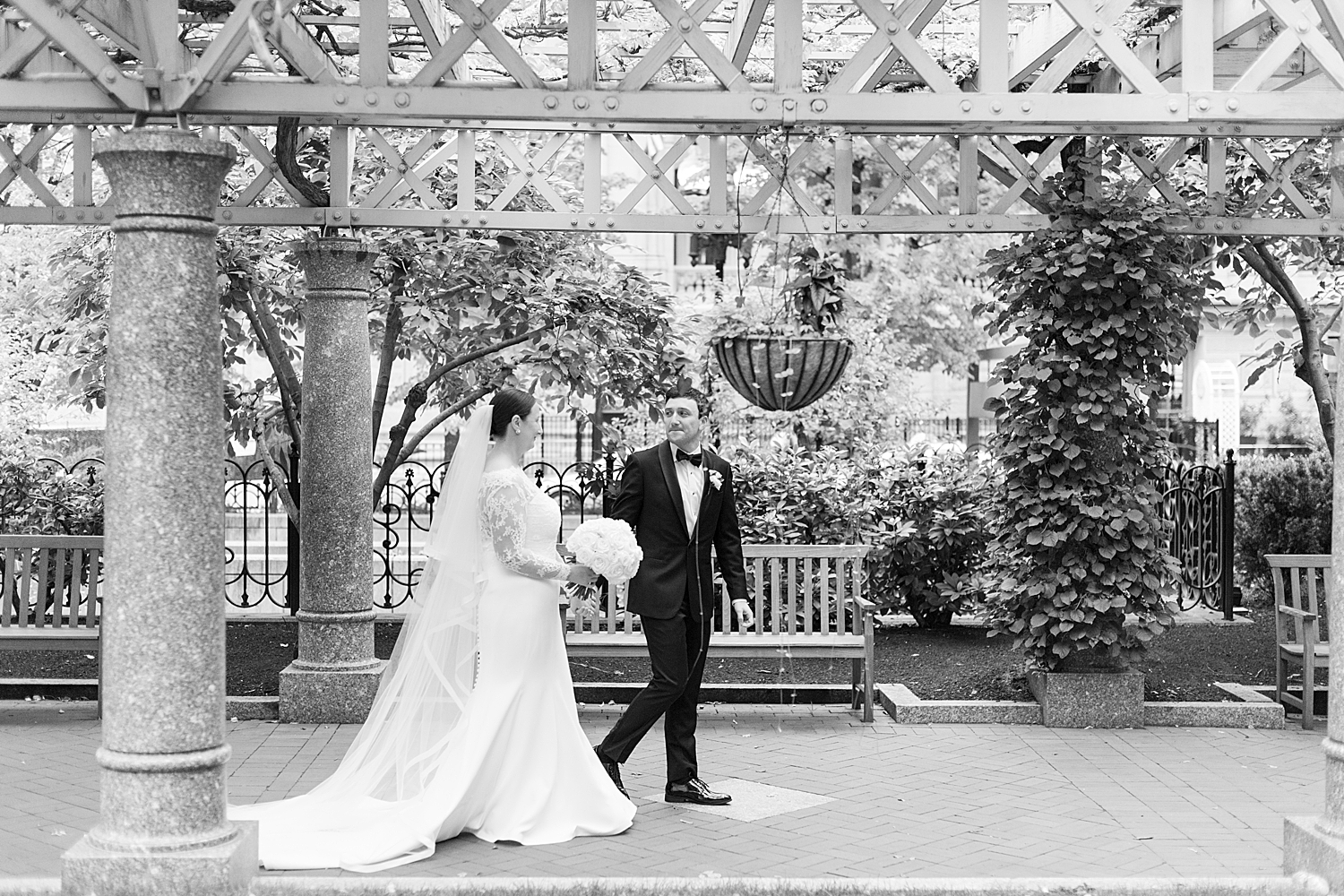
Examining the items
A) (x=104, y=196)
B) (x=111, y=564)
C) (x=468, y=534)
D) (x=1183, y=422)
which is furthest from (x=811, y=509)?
(x=1183, y=422)

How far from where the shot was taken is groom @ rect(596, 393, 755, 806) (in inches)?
258

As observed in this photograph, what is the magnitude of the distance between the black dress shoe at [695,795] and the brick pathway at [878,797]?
81mm

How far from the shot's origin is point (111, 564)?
4.75m

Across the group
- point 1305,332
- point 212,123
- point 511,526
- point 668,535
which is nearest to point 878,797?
point 668,535

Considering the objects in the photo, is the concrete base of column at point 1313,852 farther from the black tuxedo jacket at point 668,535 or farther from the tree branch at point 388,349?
the tree branch at point 388,349

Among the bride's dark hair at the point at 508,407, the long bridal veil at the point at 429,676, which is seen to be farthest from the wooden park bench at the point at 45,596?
the bride's dark hair at the point at 508,407

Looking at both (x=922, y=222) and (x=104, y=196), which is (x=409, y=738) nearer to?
(x=922, y=222)

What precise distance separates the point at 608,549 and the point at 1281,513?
10.2 metres

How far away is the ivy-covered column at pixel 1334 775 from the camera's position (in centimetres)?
486

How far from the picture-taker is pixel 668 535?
6668 millimetres

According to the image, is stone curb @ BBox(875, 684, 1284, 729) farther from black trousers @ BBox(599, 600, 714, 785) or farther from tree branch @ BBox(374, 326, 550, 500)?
tree branch @ BBox(374, 326, 550, 500)

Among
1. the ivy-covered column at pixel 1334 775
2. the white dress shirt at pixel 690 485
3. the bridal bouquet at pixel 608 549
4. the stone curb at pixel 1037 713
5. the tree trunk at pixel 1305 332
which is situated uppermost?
the tree trunk at pixel 1305 332

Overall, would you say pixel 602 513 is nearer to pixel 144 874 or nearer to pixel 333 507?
pixel 333 507

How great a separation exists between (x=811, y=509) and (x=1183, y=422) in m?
14.7
